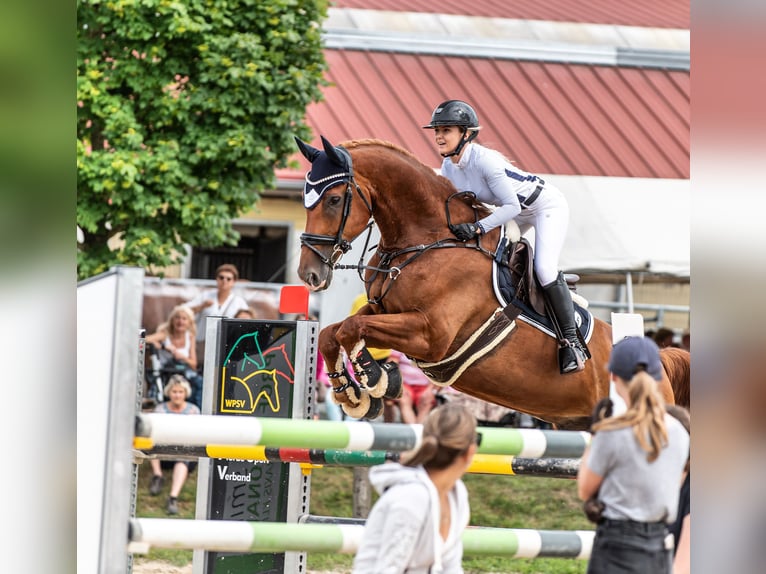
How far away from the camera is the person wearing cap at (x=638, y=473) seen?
2.40 meters

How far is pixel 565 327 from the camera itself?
14.4 ft

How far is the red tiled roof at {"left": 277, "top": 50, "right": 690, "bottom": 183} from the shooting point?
1098 centimetres

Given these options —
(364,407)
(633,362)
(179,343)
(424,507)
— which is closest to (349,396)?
(364,407)

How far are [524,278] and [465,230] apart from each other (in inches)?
13.3

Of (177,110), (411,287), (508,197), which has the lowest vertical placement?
(411,287)

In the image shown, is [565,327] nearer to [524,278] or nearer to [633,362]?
[524,278]

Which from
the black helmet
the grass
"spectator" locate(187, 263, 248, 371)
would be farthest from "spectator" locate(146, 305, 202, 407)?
the black helmet

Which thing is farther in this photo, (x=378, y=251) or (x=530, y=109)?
(x=530, y=109)

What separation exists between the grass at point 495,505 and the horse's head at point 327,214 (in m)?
2.89

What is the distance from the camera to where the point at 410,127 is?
11086 mm

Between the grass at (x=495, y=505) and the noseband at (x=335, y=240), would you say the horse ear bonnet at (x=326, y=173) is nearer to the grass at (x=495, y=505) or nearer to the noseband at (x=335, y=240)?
the noseband at (x=335, y=240)

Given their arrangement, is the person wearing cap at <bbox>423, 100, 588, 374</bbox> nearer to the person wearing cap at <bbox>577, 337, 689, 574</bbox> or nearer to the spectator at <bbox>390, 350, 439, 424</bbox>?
the person wearing cap at <bbox>577, 337, 689, 574</bbox>

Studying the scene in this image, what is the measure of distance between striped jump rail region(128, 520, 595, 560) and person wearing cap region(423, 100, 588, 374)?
143 centimetres
